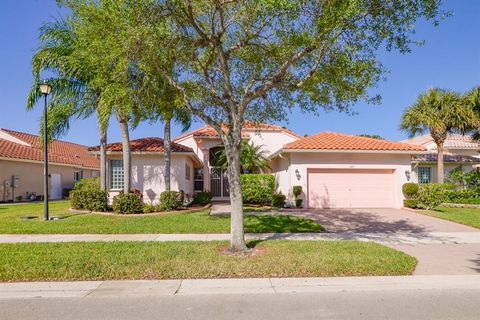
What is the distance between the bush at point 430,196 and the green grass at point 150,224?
7.39 m

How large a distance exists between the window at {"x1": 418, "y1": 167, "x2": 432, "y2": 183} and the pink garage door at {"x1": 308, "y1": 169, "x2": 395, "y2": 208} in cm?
696

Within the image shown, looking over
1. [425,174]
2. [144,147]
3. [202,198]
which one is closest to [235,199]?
[144,147]

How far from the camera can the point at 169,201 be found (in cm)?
1602

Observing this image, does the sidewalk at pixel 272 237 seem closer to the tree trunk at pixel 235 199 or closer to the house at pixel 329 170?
the tree trunk at pixel 235 199

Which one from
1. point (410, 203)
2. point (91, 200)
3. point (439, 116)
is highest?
point (439, 116)

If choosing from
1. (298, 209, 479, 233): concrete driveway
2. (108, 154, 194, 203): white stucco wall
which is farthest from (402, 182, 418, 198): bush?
(108, 154, 194, 203): white stucco wall

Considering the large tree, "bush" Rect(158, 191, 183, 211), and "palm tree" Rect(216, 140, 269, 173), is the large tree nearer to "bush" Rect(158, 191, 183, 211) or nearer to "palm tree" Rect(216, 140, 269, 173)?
"bush" Rect(158, 191, 183, 211)

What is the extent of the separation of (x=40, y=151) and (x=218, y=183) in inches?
590

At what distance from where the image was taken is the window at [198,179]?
79.0ft

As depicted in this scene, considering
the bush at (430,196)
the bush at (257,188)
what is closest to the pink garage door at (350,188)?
the bush at (430,196)

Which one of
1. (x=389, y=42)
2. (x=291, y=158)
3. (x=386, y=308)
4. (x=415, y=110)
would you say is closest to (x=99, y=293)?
(x=386, y=308)

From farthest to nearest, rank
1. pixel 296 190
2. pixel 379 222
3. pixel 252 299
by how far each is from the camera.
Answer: pixel 296 190 → pixel 379 222 → pixel 252 299

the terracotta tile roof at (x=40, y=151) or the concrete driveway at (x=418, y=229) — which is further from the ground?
the terracotta tile roof at (x=40, y=151)

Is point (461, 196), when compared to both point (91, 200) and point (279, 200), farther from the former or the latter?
point (91, 200)
